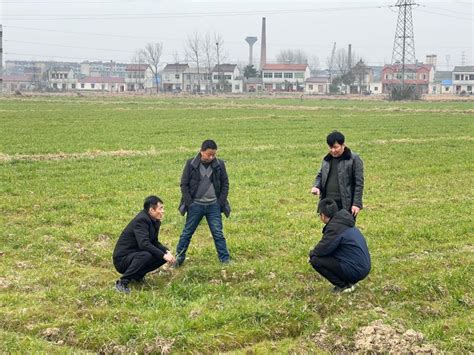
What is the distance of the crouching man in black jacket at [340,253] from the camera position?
809 centimetres

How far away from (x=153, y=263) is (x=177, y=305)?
3.35ft

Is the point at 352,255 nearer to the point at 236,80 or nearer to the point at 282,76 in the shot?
the point at 282,76

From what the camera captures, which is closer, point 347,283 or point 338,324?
point 338,324

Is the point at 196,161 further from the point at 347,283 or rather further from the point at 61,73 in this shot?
the point at 61,73

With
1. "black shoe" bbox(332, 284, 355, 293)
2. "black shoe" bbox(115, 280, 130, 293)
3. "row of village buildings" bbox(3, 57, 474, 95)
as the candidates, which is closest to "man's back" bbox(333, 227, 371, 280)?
"black shoe" bbox(332, 284, 355, 293)

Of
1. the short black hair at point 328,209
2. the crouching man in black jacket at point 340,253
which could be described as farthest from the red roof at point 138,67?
the crouching man in black jacket at point 340,253

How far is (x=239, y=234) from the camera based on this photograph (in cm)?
1186

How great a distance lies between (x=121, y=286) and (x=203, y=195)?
2046mm

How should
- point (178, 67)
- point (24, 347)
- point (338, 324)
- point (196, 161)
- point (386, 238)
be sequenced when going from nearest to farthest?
point (24, 347), point (338, 324), point (196, 161), point (386, 238), point (178, 67)

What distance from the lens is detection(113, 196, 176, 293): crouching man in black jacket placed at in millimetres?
8508

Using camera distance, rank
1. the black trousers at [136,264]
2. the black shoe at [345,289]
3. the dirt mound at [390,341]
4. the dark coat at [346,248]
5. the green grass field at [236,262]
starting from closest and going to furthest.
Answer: the dirt mound at [390,341]
the green grass field at [236,262]
the dark coat at [346,248]
the black shoe at [345,289]
the black trousers at [136,264]

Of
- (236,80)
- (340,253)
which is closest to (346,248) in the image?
(340,253)

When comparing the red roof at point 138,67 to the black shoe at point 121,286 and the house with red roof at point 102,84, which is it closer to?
the house with red roof at point 102,84

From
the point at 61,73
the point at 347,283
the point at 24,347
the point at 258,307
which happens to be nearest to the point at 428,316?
the point at 347,283
